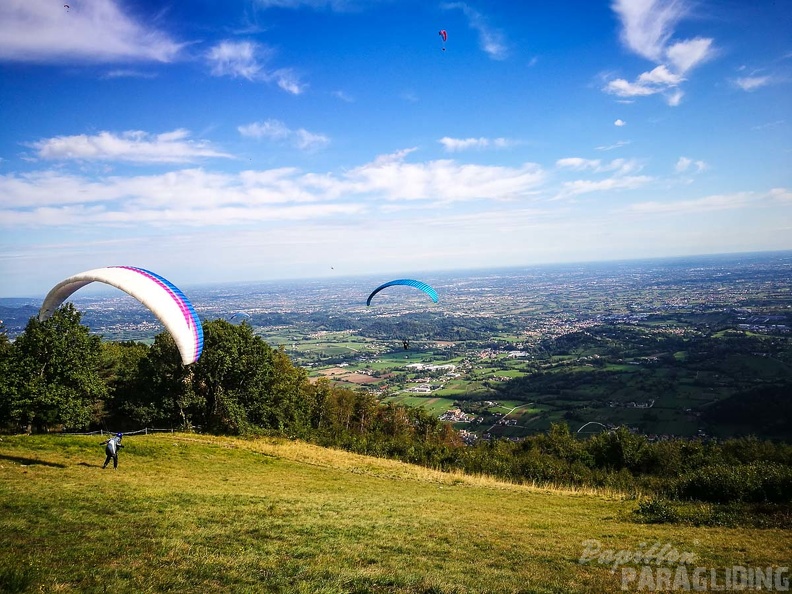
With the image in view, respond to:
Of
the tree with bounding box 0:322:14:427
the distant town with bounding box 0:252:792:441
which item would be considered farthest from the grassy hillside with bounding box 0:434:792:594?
the distant town with bounding box 0:252:792:441

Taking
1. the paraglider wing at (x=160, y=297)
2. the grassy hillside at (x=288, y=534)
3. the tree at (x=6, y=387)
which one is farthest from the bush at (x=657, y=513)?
the tree at (x=6, y=387)

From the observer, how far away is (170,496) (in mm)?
14195

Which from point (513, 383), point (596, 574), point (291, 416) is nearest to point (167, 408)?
point (291, 416)

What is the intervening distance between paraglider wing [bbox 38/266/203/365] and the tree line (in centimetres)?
1119

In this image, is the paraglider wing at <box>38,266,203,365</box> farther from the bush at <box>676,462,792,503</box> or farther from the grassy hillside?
the bush at <box>676,462,792,503</box>

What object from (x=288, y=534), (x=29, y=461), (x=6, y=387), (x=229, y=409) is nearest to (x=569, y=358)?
(x=229, y=409)

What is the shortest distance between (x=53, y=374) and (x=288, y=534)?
2710 centimetres

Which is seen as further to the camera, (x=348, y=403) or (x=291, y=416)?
(x=348, y=403)

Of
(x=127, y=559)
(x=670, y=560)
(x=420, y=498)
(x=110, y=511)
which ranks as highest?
(x=127, y=559)

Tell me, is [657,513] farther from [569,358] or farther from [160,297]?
[569,358]

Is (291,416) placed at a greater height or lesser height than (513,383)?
greater

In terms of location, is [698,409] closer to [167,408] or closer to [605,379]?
[605,379]

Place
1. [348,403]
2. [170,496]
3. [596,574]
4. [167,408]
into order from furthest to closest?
[348,403] → [167,408] → [170,496] → [596,574]

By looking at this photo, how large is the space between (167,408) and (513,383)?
234 feet
